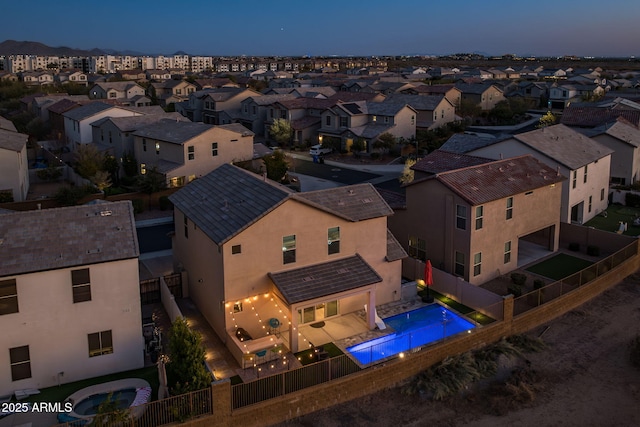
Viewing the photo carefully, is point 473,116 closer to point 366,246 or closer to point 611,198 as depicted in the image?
point 611,198

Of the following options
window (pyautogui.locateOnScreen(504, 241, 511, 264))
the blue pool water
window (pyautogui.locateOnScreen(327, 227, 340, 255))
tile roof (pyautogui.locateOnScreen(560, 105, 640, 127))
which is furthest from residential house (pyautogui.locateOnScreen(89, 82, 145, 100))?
the blue pool water

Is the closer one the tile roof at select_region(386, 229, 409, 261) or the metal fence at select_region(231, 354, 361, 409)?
the metal fence at select_region(231, 354, 361, 409)

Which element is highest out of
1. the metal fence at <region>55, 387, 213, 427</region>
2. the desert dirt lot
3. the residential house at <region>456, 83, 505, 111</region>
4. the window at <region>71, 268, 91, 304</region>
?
the residential house at <region>456, 83, 505, 111</region>

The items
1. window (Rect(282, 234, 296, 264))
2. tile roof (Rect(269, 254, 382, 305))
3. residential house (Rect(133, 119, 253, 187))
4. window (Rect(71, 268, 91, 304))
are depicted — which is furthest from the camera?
residential house (Rect(133, 119, 253, 187))

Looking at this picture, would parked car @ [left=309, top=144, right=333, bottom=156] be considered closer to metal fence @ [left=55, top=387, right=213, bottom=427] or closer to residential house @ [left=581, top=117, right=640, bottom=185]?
residential house @ [left=581, top=117, right=640, bottom=185]

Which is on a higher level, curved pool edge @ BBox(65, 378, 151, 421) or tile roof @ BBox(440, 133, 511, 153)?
tile roof @ BBox(440, 133, 511, 153)

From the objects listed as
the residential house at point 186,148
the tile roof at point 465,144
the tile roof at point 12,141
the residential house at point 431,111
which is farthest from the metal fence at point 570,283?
the residential house at point 431,111

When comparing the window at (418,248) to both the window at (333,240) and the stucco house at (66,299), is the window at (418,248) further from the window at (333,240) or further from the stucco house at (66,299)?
the stucco house at (66,299)
